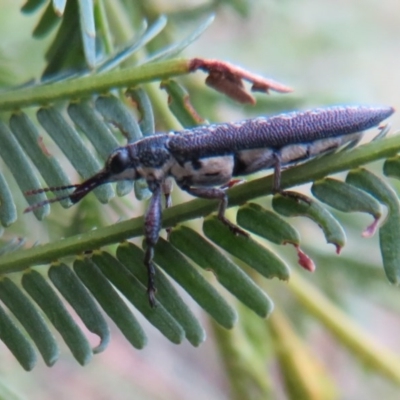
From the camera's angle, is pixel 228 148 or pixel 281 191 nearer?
pixel 281 191

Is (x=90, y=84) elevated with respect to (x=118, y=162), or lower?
elevated

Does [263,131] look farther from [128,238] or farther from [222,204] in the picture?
[128,238]

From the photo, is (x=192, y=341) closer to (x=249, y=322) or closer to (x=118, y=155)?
(x=118, y=155)

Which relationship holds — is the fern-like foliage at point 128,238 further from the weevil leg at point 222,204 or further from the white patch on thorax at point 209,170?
the white patch on thorax at point 209,170

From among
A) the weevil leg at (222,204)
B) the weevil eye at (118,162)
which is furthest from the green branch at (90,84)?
the weevil leg at (222,204)

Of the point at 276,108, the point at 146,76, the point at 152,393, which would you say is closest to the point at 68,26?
the point at 146,76

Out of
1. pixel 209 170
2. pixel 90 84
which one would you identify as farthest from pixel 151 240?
pixel 90 84

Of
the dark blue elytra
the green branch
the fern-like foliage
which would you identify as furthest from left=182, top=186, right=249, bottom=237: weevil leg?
the green branch
